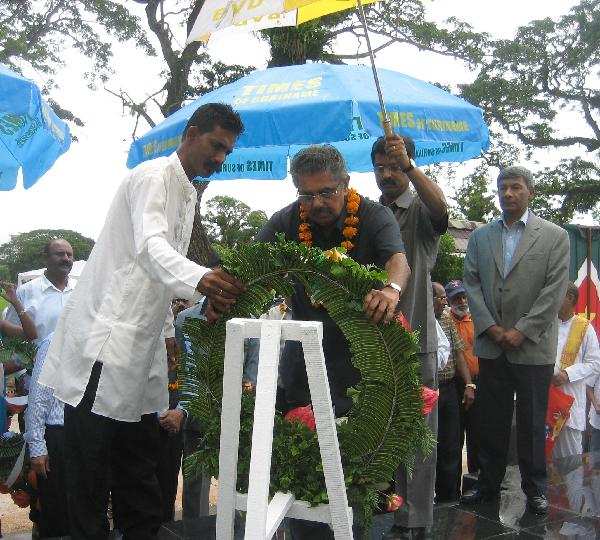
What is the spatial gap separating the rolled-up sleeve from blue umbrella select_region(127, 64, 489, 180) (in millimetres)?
2177

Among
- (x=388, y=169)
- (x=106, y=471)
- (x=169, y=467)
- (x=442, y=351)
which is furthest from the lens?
(x=442, y=351)

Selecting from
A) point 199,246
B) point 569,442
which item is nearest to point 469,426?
point 569,442

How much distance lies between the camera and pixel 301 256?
2.46m

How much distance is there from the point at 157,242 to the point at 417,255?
1.50 m

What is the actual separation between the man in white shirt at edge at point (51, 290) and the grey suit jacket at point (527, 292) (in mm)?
3117

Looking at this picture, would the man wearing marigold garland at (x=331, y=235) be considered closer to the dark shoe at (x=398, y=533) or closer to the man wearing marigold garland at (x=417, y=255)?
the man wearing marigold garland at (x=417, y=255)

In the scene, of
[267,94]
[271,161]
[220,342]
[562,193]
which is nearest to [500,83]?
[562,193]

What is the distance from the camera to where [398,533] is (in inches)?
134

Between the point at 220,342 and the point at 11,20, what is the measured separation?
1566cm

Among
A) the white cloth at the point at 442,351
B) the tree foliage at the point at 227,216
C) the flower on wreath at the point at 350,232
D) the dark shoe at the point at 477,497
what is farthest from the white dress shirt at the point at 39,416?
the tree foliage at the point at 227,216

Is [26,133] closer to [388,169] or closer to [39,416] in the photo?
[39,416]

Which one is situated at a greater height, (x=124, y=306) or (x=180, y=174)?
(x=180, y=174)

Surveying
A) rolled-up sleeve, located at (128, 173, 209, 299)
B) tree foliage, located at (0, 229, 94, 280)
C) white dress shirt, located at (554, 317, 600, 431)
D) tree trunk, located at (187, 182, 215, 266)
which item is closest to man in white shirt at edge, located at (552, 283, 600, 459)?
white dress shirt, located at (554, 317, 600, 431)

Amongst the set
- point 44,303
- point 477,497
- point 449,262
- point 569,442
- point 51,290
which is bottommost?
point 477,497
